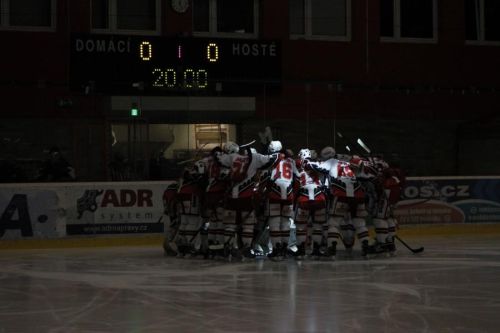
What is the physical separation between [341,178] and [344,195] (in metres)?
0.23

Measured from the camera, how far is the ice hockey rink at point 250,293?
688 cm

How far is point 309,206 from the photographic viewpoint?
11.6m

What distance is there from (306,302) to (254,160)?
374 centimetres

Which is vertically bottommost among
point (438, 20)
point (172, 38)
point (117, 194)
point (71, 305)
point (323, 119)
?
point (71, 305)

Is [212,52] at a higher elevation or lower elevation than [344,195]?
higher

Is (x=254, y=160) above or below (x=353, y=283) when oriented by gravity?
above

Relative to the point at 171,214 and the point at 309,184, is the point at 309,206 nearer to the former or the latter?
the point at 309,184

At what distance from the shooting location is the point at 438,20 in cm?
2102

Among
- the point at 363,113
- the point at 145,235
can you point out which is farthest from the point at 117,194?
the point at 363,113

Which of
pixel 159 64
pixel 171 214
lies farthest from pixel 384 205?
pixel 159 64

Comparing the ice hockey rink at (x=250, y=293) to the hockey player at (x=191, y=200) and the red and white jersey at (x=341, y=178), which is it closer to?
the hockey player at (x=191, y=200)

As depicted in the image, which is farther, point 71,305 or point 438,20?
point 438,20

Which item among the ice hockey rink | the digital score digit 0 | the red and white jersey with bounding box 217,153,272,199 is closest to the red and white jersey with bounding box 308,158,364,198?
the red and white jersey with bounding box 217,153,272,199

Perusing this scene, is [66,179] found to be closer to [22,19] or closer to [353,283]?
[22,19]
